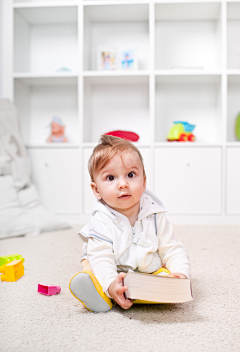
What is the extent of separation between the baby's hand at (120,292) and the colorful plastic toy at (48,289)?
0.62 feet

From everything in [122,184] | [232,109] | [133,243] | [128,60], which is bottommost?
[133,243]

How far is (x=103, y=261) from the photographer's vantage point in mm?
702

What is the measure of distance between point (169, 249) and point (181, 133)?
1270 millimetres

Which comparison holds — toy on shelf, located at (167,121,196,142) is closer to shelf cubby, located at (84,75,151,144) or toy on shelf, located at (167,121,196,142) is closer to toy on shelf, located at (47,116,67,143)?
shelf cubby, located at (84,75,151,144)

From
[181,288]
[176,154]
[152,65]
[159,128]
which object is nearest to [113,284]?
[181,288]

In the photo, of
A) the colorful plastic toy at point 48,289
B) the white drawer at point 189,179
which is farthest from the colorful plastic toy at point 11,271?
the white drawer at point 189,179

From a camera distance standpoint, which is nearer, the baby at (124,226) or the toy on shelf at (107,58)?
the baby at (124,226)

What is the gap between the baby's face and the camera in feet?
2.40

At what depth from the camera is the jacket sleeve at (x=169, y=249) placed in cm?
73

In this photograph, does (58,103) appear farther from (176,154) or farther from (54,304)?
(54,304)

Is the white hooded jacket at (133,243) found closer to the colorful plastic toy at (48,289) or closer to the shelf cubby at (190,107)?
the colorful plastic toy at (48,289)

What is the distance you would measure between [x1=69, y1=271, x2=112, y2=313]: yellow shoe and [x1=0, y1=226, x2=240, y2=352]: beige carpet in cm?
2

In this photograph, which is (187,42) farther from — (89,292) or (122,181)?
(89,292)

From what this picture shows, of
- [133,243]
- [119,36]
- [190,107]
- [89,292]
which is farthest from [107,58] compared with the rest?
[89,292]
